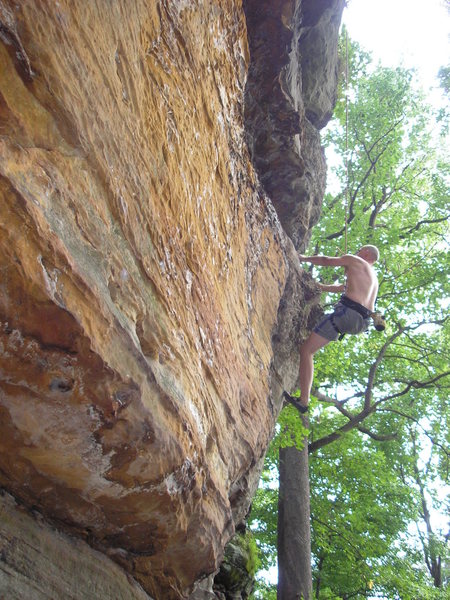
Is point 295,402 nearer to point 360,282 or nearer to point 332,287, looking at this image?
point 360,282

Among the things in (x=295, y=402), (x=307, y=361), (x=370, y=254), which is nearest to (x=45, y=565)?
(x=295, y=402)

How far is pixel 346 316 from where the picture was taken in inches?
255

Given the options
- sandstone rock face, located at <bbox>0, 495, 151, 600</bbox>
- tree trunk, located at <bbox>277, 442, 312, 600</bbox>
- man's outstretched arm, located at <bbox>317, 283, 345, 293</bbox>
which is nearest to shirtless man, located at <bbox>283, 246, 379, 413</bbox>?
man's outstretched arm, located at <bbox>317, 283, 345, 293</bbox>

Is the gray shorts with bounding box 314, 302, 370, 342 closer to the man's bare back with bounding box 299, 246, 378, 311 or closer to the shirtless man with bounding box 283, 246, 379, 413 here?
the shirtless man with bounding box 283, 246, 379, 413

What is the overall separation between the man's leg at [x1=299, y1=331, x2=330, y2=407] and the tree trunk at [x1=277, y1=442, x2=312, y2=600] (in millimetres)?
3576

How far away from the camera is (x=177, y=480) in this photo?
269cm

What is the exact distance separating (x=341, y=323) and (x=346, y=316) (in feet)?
0.39

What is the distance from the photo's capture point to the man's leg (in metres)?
6.63

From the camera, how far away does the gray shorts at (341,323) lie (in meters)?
6.48

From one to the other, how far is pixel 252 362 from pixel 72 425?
9.10ft

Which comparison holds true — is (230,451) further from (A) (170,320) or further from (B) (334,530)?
(B) (334,530)

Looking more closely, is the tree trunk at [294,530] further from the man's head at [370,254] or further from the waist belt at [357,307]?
the man's head at [370,254]

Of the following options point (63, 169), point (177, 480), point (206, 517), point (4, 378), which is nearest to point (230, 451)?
point (206, 517)

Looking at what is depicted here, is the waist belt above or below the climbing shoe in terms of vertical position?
above
